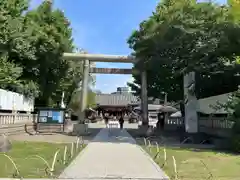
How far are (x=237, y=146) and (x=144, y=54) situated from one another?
1350 centimetres

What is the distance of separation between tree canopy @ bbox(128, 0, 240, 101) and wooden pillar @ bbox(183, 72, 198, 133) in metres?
0.56

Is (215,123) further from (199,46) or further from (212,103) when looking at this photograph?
(199,46)

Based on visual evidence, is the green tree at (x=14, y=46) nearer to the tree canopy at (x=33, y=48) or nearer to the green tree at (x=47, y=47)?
the tree canopy at (x=33, y=48)

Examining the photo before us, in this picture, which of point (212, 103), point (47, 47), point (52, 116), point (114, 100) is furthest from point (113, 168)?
point (114, 100)

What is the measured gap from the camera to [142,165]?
12789 millimetres

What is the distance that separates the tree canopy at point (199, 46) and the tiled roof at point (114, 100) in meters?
50.6

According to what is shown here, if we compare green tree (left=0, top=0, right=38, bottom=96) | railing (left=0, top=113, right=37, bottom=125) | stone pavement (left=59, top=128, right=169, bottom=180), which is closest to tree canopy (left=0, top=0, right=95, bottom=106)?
green tree (left=0, top=0, right=38, bottom=96)

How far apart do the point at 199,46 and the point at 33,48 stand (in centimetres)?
1333

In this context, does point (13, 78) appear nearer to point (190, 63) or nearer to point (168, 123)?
point (190, 63)

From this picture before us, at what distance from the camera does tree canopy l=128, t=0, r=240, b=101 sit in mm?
23406

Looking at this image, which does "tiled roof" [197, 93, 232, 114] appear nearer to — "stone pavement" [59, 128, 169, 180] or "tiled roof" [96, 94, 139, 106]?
Answer: "stone pavement" [59, 128, 169, 180]

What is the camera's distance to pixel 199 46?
80.7ft

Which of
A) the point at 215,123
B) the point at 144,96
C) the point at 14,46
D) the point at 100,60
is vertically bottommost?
the point at 215,123

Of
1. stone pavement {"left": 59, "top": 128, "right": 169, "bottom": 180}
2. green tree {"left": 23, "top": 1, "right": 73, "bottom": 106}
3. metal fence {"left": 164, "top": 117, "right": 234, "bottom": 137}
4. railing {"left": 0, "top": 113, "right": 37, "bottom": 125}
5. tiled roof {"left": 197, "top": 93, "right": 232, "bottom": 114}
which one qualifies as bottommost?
stone pavement {"left": 59, "top": 128, "right": 169, "bottom": 180}
